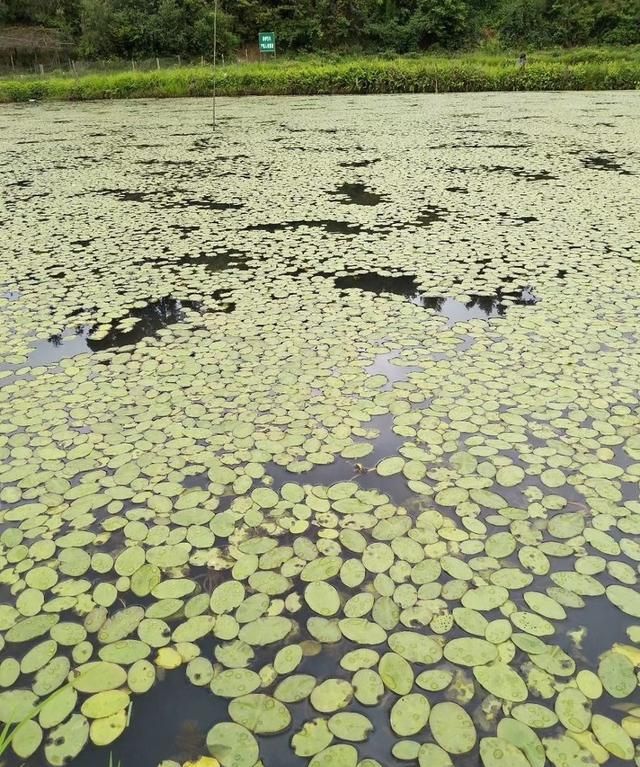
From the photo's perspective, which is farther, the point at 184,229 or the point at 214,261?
the point at 184,229

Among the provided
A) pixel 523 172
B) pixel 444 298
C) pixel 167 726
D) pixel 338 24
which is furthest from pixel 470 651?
pixel 338 24

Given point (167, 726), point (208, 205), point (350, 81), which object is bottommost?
point (167, 726)

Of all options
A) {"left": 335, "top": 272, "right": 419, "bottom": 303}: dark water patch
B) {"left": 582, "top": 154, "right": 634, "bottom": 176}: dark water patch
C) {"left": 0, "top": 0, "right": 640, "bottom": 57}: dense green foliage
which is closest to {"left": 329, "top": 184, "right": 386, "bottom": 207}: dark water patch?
{"left": 335, "top": 272, "right": 419, "bottom": 303}: dark water patch

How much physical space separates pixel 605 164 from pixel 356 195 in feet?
8.42

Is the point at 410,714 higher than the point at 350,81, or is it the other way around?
the point at 350,81

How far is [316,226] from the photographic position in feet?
12.1

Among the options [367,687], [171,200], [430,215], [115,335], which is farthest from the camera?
[171,200]

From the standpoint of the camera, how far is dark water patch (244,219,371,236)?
3.58 meters

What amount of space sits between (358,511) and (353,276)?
1.72m

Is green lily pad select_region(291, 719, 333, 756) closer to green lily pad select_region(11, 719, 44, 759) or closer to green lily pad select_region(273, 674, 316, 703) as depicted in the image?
green lily pad select_region(273, 674, 316, 703)

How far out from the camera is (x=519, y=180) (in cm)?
473

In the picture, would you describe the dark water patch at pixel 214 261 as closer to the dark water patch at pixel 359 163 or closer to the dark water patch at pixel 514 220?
the dark water patch at pixel 514 220

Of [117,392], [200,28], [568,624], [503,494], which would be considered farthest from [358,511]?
[200,28]

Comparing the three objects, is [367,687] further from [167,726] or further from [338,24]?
[338,24]
